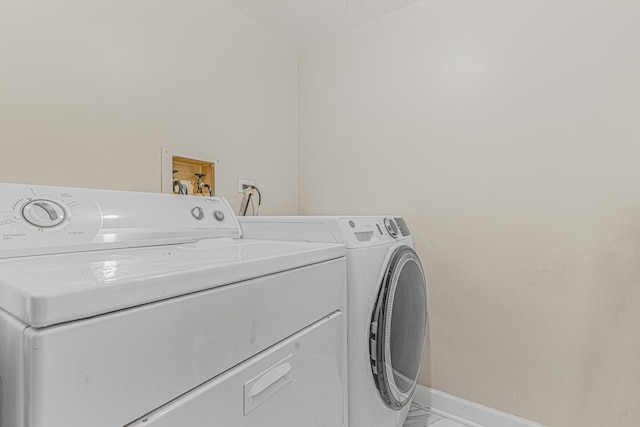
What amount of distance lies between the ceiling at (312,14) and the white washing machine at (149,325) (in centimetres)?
124

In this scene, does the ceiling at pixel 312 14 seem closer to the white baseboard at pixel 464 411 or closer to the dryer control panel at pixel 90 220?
the dryer control panel at pixel 90 220

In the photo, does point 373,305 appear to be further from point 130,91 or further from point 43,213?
point 130,91

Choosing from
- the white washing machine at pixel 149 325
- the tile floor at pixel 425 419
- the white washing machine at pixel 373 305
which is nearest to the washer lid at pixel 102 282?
the white washing machine at pixel 149 325

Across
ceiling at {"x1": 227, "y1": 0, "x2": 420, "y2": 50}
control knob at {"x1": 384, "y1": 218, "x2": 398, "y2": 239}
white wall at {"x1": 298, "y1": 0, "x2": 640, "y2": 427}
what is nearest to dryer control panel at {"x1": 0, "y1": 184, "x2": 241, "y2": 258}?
control knob at {"x1": 384, "y1": 218, "x2": 398, "y2": 239}

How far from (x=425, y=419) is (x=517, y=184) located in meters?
1.18

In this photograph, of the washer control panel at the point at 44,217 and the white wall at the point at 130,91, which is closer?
the washer control panel at the point at 44,217

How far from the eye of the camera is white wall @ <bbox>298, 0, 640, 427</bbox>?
3.98 feet

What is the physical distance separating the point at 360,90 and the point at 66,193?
1.50 meters

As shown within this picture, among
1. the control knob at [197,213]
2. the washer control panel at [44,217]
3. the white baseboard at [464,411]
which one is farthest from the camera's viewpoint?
the white baseboard at [464,411]

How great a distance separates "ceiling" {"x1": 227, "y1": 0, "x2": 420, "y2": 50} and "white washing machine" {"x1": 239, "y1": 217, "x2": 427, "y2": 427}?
1.17 m

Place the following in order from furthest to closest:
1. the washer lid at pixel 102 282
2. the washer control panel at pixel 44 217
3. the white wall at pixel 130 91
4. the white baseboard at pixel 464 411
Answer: the white baseboard at pixel 464 411 → the white wall at pixel 130 91 → the washer control panel at pixel 44 217 → the washer lid at pixel 102 282

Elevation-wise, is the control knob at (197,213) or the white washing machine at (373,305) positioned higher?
the control knob at (197,213)

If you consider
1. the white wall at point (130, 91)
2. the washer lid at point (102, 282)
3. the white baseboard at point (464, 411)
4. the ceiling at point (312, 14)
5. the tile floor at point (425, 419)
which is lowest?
the tile floor at point (425, 419)

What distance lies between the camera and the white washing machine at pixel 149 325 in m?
0.40
